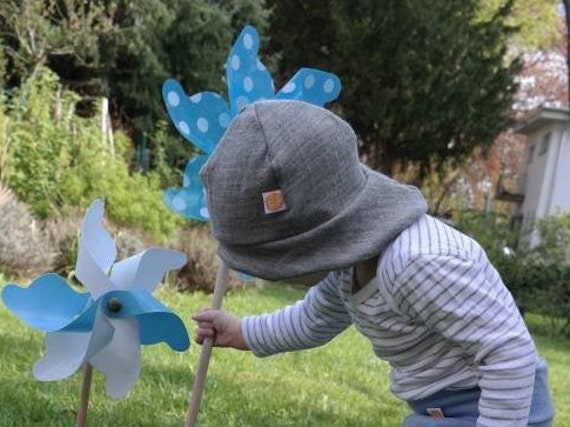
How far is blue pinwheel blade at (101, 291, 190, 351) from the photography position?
83.9 inches

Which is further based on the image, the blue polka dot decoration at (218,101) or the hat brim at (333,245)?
the blue polka dot decoration at (218,101)

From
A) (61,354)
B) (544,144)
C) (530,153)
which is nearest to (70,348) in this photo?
(61,354)

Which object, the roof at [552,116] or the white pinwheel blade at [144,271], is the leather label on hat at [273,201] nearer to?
the white pinwheel blade at [144,271]

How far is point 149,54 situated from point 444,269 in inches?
412

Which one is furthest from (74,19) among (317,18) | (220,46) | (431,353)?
(431,353)

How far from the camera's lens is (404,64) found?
17078mm

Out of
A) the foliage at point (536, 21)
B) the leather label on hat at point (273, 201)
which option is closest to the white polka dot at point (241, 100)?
the leather label on hat at point (273, 201)

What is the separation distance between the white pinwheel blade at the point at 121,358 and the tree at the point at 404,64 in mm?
14779

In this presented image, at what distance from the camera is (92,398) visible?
359 centimetres

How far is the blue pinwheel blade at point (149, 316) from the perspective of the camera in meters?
2.13

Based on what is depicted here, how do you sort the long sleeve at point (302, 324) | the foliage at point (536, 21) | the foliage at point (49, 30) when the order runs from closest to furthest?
the long sleeve at point (302, 324) → the foliage at point (49, 30) → the foliage at point (536, 21)

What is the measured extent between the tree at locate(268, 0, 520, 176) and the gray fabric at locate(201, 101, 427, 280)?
15.0 m

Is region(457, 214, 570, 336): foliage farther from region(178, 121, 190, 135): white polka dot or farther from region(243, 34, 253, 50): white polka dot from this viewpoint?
region(178, 121, 190, 135): white polka dot

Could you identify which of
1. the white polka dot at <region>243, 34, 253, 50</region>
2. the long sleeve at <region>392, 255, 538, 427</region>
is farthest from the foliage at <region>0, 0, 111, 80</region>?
the long sleeve at <region>392, 255, 538, 427</region>
